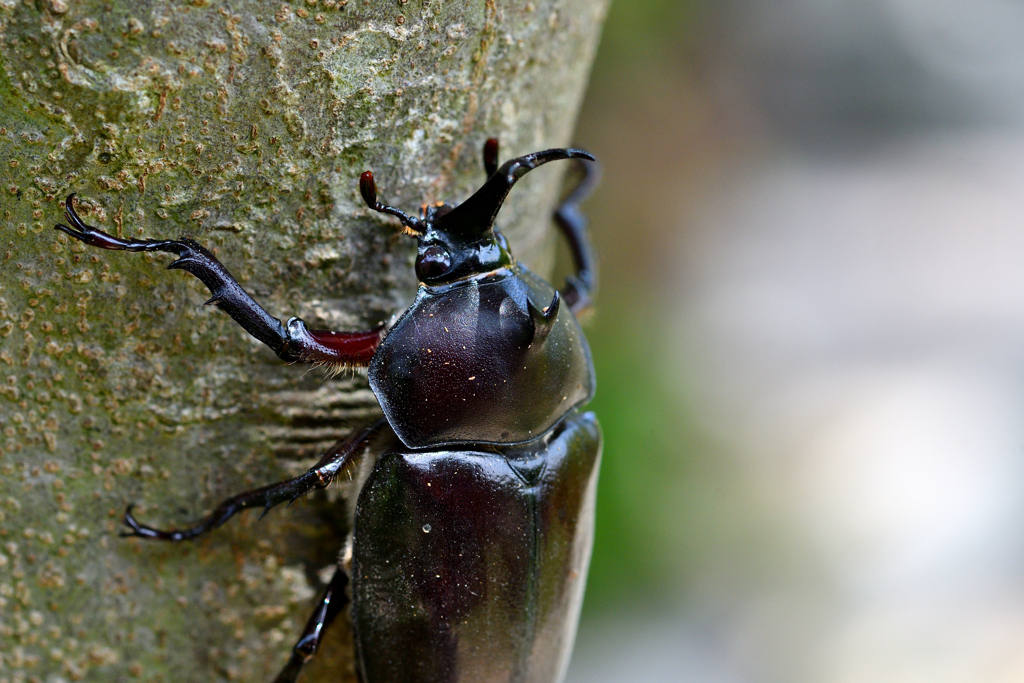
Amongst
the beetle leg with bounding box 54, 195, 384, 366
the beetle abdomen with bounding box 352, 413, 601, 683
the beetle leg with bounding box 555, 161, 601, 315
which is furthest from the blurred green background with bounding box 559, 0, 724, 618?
the beetle leg with bounding box 54, 195, 384, 366

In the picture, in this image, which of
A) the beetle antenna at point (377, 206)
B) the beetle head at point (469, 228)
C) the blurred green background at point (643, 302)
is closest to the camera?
the beetle antenna at point (377, 206)

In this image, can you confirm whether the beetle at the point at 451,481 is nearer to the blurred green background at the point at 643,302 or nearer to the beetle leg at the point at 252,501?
the beetle leg at the point at 252,501

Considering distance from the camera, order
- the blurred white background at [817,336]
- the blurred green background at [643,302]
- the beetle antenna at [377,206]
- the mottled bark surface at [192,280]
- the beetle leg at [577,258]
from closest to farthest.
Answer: the mottled bark surface at [192,280] < the beetle antenna at [377,206] < the beetle leg at [577,258] < the blurred green background at [643,302] < the blurred white background at [817,336]

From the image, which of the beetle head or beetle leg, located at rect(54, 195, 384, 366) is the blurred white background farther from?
beetle leg, located at rect(54, 195, 384, 366)

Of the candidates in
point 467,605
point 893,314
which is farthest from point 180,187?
point 893,314

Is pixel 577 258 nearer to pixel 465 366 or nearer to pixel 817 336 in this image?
pixel 465 366

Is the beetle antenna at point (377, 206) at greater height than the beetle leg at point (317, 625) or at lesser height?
greater

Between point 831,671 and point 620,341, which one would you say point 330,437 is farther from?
point 831,671

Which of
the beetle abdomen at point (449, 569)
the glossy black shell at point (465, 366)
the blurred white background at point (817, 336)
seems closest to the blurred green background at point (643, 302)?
the blurred white background at point (817, 336)
